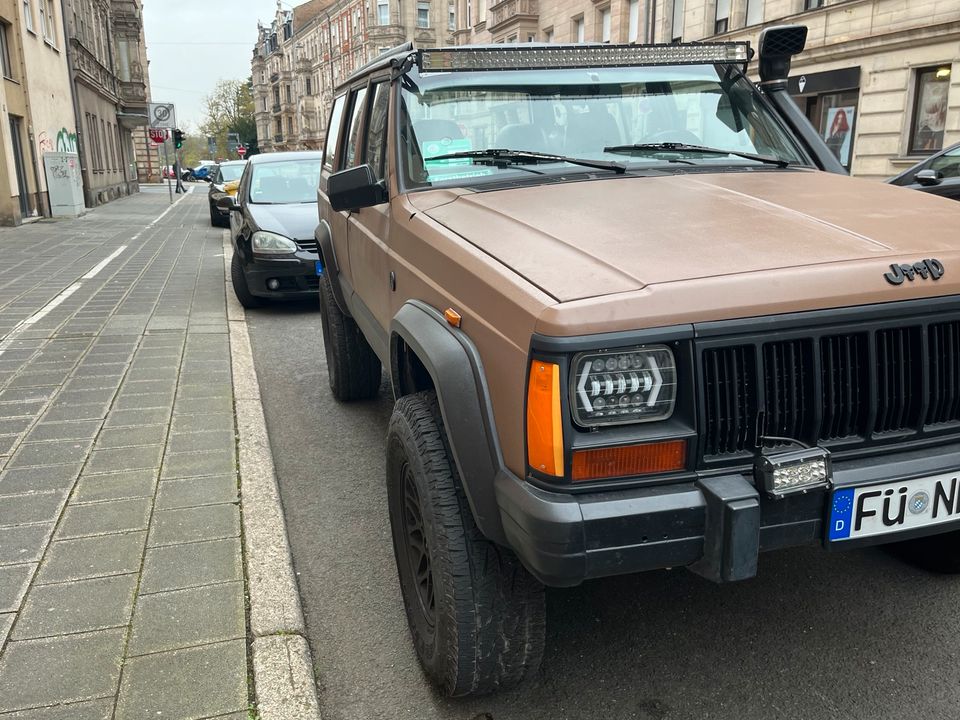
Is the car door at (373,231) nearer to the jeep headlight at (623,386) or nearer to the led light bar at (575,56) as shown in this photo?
the led light bar at (575,56)

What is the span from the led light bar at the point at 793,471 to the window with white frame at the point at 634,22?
29.3 meters

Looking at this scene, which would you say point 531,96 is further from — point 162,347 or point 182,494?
point 162,347

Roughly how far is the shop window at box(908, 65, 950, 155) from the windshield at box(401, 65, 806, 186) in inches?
648

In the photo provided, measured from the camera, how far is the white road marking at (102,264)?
1156 centimetres

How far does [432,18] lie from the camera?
68.0 metres

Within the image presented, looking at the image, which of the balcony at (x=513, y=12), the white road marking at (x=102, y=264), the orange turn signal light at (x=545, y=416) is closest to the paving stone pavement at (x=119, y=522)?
the orange turn signal light at (x=545, y=416)

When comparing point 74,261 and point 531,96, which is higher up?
point 531,96

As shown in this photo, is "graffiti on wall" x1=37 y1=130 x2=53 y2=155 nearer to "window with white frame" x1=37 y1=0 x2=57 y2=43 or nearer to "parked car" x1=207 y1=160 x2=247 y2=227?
"window with white frame" x1=37 y1=0 x2=57 y2=43

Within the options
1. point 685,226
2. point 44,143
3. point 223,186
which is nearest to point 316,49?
point 44,143

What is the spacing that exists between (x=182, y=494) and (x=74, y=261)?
10.8m

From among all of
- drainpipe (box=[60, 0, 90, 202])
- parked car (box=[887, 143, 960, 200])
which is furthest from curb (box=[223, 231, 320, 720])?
drainpipe (box=[60, 0, 90, 202])

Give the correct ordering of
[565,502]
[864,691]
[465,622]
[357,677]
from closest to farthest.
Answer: [565,502], [465,622], [864,691], [357,677]

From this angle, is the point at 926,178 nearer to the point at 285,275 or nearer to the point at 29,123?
the point at 285,275

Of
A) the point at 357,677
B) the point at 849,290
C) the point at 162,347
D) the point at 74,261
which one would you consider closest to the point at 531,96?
the point at 849,290
